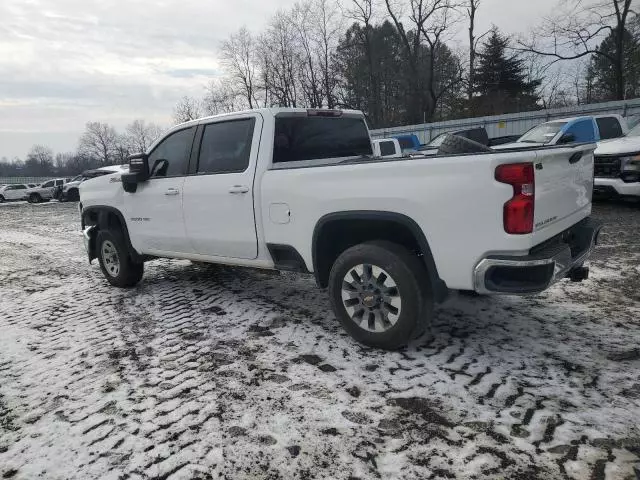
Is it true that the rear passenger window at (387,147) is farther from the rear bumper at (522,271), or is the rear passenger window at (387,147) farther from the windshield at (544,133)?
the rear bumper at (522,271)

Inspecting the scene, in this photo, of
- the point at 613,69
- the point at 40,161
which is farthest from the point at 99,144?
the point at 613,69

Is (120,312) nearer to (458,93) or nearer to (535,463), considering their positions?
(535,463)

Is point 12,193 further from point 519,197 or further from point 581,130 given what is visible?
point 519,197

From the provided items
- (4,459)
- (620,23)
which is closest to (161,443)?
(4,459)

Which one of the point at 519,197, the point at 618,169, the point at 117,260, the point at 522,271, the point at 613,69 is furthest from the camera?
the point at 613,69

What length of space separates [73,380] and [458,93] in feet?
142

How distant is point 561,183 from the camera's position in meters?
3.15

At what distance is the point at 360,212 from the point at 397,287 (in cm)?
60

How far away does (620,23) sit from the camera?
26266 mm

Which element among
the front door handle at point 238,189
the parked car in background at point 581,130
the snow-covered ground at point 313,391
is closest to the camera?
the snow-covered ground at point 313,391

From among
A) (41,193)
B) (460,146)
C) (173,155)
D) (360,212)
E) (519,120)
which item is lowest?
(41,193)

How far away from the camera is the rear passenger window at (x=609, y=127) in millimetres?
11133

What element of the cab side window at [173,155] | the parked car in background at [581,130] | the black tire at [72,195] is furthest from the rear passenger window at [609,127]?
the black tire at [72,195]

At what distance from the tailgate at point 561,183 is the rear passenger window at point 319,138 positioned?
6.99ft
